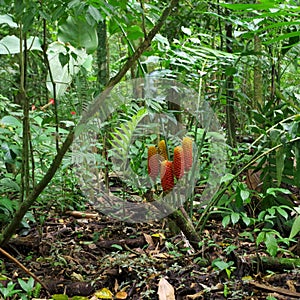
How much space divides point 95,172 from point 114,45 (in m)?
2.87

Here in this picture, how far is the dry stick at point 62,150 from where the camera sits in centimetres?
132

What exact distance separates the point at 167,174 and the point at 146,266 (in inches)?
14.4

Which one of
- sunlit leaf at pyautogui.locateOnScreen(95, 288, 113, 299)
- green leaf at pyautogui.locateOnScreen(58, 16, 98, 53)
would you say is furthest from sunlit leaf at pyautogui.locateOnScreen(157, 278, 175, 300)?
green leaf at pyautogui.locateOnScreen(58, 16, 98, 53)

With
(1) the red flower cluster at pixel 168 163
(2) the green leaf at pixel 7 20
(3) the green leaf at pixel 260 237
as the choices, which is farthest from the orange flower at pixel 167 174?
(2) the green leaf at pixel 7 20

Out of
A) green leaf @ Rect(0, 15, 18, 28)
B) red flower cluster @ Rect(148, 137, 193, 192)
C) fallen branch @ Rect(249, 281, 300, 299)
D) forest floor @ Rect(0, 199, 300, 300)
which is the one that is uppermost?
green leaf @ Rect(0, 15, 18, 28)

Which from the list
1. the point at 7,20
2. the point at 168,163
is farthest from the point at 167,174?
the point at 7,20

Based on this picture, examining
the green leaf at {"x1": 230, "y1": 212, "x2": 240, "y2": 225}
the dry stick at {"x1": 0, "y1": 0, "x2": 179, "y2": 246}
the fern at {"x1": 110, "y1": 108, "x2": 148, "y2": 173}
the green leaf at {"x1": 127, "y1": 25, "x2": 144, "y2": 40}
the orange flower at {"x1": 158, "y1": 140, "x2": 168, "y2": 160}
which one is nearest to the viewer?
the dry stick at {"x1": 0, "y1": 0, "x2": 179, "y2": 246}

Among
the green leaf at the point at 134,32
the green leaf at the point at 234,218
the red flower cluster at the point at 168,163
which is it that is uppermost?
the green leaf at the point at 134,32

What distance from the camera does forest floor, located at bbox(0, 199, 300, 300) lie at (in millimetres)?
1412

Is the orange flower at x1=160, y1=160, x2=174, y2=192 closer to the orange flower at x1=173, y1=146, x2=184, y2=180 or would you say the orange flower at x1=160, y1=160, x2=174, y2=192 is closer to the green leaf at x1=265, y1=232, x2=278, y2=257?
the orange flower at x1=173, y1=146, x2=184, y2=180

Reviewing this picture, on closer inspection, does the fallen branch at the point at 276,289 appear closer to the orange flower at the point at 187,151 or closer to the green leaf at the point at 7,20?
the orange flower at the point at 187,151

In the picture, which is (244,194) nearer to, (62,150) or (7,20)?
(62,150)

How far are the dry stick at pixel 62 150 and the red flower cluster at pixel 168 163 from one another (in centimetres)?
37

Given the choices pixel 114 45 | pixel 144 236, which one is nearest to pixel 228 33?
pixel 144 236
